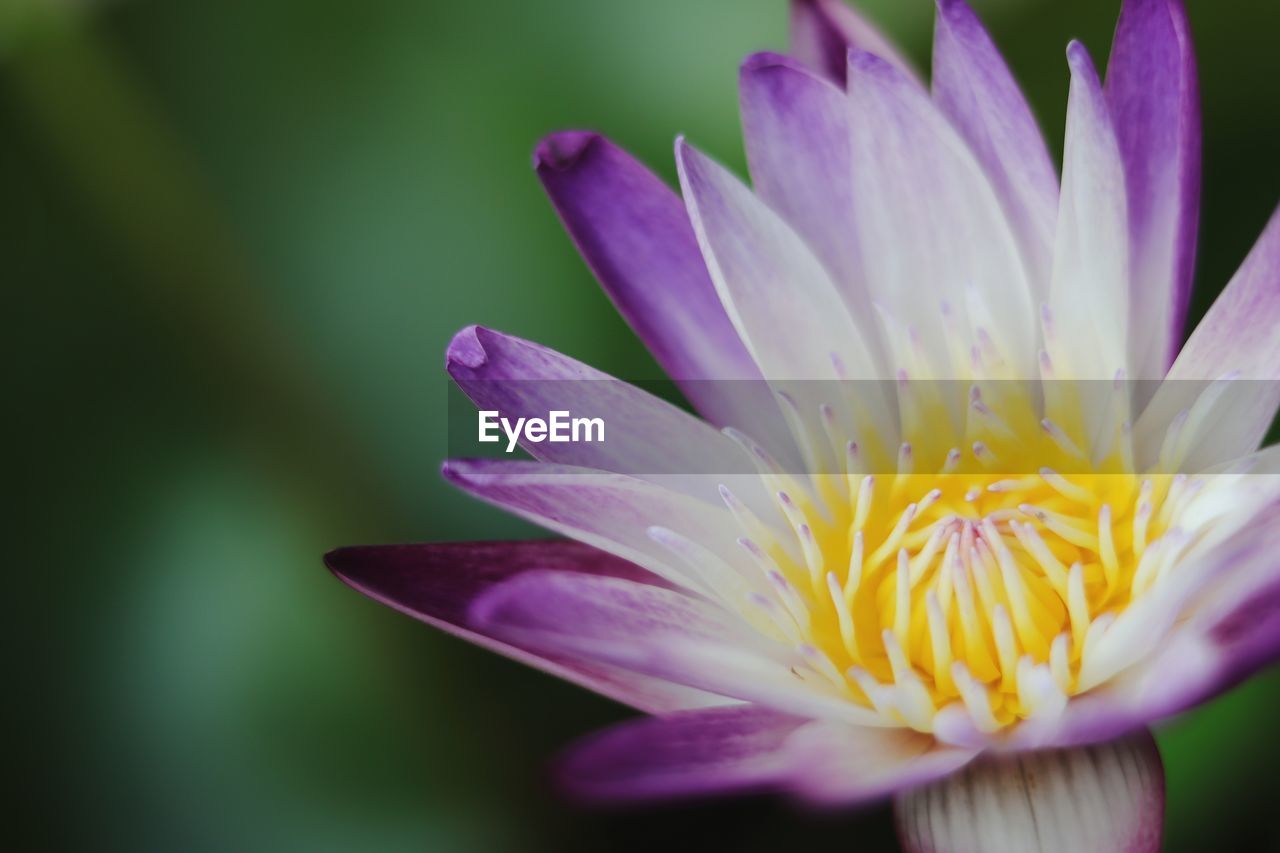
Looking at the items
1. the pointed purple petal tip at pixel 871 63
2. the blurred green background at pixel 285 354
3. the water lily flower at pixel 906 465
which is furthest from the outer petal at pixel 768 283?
the blurred green background at pixel 285 354

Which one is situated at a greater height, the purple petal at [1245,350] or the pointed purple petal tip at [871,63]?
the pointed purple petal tip at [871,63]

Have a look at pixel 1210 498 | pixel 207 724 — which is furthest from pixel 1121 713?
pixel 207 724

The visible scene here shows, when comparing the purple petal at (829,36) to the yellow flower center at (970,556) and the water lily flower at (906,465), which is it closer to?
the water lily flower at (906,465)

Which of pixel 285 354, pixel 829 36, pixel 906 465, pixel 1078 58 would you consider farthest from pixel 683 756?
pixel 285 354

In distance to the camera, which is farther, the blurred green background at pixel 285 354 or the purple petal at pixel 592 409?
the blurred green background at pixel 285 354

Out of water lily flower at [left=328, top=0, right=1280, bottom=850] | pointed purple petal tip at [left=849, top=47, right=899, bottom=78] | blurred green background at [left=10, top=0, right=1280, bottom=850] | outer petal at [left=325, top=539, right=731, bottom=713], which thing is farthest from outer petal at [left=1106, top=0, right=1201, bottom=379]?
blurred green background at [left=10, top=0, right=1280, bottom=850]

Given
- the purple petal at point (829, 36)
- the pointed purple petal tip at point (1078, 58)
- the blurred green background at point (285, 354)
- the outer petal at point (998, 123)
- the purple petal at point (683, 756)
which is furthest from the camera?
the blurred green background at point (285, 354)
